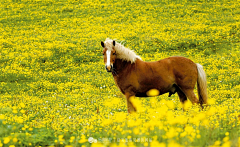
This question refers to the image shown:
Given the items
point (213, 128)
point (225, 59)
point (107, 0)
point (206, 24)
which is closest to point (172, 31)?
point (206, 24)

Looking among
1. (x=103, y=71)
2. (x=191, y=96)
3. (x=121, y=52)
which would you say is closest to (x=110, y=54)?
(x=121, y=52)

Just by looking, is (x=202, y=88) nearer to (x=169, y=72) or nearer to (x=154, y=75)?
(x=169, y=72)

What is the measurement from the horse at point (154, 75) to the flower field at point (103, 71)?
65cm

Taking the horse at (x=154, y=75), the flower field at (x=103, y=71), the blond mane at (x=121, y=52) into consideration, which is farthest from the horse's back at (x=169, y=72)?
the flower field at (x=103, y=71)

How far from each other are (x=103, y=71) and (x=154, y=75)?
10.0m

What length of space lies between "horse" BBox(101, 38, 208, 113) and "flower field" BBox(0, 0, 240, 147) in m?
0.65

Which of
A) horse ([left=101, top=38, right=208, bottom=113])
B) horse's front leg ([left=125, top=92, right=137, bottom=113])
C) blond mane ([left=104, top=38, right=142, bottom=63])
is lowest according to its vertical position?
horse's front leg ([left=125, top=92, right=137, bottom=113])

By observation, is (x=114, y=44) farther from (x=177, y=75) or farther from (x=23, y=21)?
(x=23, y=21)

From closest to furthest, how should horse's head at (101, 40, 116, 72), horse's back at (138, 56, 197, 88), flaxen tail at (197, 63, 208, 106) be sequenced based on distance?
horse's head at (101, 40, 116, 72), horse's back at (138, 56, 197, 88), flaxen tail at (197, 63, 208, 106)

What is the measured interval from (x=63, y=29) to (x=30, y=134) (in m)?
26.0

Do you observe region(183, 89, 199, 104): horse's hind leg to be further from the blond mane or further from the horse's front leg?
the blond mane

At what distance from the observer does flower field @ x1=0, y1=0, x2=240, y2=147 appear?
15.6 ft

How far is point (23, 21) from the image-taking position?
109 feet

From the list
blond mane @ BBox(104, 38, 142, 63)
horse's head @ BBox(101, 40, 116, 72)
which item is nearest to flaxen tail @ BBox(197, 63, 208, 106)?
blond mane @ BBox(104, 38, 142, 63)
